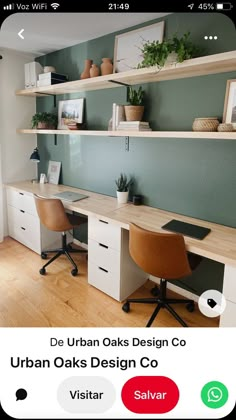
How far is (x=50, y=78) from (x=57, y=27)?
131 cm

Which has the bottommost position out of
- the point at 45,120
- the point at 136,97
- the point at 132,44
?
the point at 45,120

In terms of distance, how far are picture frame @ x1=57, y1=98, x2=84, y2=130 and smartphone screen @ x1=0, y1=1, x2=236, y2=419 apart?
Result: 17 millimetres

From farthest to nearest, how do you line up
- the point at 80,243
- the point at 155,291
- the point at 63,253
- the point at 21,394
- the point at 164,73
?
the point at 80,243 < the point at 63,253 < the point at 155,291 < the point at 164,73 < the point at 21,394

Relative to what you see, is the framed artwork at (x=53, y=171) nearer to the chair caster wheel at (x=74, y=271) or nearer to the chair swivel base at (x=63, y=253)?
the chair swivel base at (x=63, y=253)

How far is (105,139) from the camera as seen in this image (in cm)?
241

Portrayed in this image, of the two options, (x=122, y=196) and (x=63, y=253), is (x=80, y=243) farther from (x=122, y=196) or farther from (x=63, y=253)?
(x=122, y=196)

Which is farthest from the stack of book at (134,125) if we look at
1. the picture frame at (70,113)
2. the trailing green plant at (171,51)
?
the picture frame at (70,113)

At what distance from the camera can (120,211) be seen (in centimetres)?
201

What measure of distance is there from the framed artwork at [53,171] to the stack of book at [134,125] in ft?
3.92

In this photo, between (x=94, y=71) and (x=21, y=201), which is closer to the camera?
(x=94, y=71)

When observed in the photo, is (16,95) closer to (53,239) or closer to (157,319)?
(53,239)

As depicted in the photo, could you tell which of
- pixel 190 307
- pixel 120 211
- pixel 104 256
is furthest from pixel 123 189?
pixel 190 307

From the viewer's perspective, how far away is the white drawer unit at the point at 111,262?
1.88 m

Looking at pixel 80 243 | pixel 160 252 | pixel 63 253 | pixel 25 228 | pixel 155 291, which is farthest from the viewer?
pixel 80 243
